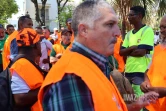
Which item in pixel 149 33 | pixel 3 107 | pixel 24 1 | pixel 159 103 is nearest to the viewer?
pixel 3 107

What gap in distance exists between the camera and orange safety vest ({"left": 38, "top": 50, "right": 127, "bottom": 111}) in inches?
74.3

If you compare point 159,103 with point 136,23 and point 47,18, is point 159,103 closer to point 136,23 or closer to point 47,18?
point 136,23

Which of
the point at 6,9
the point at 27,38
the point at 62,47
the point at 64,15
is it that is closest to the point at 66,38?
the point at 62,47

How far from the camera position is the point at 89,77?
191cm

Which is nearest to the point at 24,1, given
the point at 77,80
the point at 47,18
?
the point at 47,18

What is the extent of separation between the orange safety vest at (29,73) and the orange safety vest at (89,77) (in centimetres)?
124

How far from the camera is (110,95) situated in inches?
78.9

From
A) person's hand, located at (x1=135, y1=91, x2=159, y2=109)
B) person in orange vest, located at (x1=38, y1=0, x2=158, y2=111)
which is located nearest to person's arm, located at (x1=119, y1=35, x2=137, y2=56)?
person's hand, located at (x1=135, y1=91, x2=159, y2=109)

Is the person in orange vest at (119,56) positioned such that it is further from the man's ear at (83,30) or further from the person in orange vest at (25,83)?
the man's ear at (83,30)

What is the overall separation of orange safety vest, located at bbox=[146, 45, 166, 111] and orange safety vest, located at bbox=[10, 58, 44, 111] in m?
1.30

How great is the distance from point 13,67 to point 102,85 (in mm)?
1538

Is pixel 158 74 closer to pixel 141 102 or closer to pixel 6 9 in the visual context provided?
pixel 141 102

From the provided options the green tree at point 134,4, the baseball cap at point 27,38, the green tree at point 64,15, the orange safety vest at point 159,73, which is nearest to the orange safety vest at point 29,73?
the baseball cap at point 27,38

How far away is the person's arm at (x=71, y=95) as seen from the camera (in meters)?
1.85
